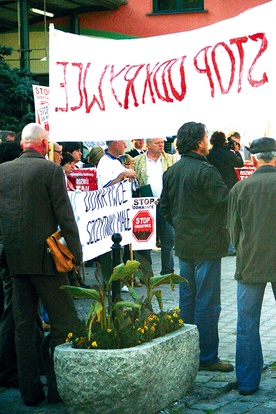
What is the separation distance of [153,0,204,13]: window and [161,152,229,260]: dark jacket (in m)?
21.0

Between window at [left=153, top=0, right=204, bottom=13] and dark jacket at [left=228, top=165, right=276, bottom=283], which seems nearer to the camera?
dark jacket at [left=228, top=165, right=276, bottom=283]

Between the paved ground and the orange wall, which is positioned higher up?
the orange wall

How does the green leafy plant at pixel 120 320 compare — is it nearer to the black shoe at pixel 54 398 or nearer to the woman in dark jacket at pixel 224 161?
the black shoe at pixel 54 398

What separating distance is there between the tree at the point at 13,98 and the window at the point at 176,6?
10749mm

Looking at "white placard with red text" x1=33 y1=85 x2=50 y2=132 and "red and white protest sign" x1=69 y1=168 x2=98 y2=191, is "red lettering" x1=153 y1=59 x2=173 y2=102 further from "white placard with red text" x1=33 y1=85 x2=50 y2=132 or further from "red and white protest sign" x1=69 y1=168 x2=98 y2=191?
"red and white protest sign" x1=69 y1=168 x2=98 y2=191

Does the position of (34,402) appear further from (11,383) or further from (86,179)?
(86,179)

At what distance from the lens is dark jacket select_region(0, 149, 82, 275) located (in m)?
5.96

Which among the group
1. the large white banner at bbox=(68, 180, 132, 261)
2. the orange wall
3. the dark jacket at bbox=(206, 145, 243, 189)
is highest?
the orange wall

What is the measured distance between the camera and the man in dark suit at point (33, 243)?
19.6 feet

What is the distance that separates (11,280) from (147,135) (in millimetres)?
1578

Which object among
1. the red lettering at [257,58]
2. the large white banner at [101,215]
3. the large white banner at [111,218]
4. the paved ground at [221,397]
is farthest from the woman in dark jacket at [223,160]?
the red lettering at [257,58]

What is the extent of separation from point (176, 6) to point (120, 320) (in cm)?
2269

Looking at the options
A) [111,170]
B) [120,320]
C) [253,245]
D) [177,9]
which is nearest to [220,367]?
[253,245]

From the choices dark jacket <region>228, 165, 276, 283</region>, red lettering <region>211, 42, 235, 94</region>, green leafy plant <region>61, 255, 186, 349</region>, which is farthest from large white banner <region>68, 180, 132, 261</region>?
dark jacket <region>228, 165, 276, 283</region>
